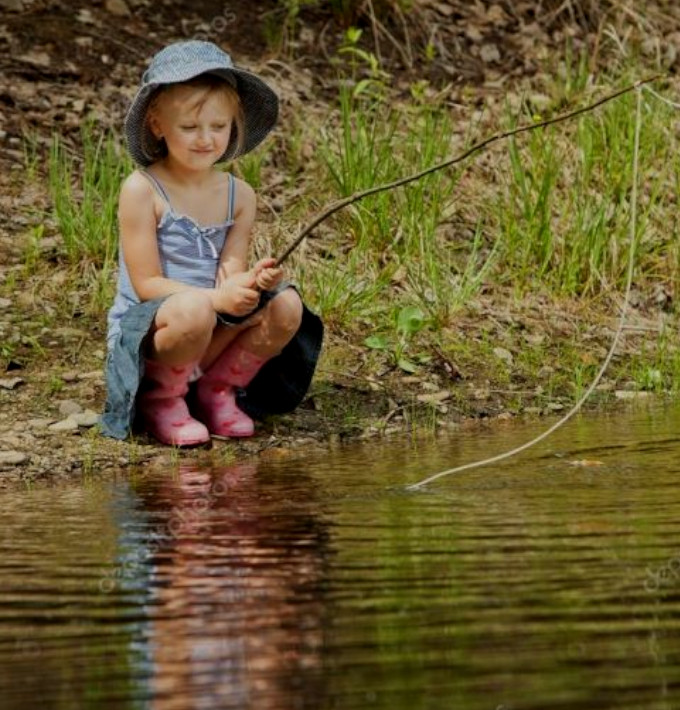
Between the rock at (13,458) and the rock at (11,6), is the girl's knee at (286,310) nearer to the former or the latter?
the rock at (13,458)

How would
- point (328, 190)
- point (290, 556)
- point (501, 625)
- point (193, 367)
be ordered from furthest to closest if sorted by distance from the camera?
point (328, 190), point (193, 367), point (290, 556), point (501, 625)

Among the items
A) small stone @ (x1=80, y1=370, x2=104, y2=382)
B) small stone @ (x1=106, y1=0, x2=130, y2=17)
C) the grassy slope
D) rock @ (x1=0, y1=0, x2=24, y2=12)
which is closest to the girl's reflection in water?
small stone @ (x1=80, y1=370, x2=104, y2=382)

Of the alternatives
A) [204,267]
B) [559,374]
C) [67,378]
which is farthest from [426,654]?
[559,374]

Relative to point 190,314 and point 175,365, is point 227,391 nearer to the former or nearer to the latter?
point 175,365

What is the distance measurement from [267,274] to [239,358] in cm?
55

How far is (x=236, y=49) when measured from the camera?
939 centimetres

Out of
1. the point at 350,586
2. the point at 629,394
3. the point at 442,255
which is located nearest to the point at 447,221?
the point at 442,255

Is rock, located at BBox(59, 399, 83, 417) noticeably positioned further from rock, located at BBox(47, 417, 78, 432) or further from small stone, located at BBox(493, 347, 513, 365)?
small stone, located at BBox(493, 347, 513, 365)

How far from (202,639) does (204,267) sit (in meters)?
2.86

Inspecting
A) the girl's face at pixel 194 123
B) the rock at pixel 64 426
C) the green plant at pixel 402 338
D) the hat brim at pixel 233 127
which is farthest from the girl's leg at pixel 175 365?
the green plant at pixel 402 338

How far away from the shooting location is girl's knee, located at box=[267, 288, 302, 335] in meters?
5.51

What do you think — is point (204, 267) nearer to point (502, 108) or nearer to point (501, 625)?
point (501, 625)

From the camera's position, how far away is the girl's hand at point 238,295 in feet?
17.3

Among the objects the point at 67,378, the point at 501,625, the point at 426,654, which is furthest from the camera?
the point at 67,378
